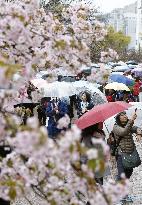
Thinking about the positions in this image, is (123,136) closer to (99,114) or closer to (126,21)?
(99,114)

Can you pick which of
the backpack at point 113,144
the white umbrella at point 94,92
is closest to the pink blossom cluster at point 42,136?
the backpack at point 113,144

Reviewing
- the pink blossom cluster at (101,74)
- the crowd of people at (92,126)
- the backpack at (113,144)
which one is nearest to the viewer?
the pink blossom cluster at (101,74)

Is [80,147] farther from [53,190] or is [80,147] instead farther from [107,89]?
[107,89]

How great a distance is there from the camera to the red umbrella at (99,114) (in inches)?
309

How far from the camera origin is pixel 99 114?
8.16m

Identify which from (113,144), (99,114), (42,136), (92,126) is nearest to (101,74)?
(92,126)

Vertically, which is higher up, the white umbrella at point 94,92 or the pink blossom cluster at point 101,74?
the pink blossom cluster at point 101,74

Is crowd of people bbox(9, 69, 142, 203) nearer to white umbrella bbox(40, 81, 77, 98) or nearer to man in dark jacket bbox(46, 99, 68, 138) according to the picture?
man in dark jacket bbox(46, 99, 68, 138)

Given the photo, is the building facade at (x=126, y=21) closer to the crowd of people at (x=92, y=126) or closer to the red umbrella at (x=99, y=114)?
the crowd of people at (x=92, y=126)

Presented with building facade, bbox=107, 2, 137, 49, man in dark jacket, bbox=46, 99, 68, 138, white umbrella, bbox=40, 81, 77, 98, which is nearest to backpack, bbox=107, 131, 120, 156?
man in dark jacket, bbox=46, 99, 68, 138

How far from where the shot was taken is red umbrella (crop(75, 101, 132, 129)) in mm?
7844

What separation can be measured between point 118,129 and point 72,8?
2173mm

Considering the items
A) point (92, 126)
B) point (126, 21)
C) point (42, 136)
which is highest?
point (42, 136)

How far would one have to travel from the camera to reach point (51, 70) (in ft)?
19.7
